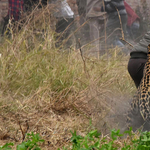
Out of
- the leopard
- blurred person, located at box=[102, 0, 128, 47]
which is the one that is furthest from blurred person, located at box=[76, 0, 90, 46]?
the leopard

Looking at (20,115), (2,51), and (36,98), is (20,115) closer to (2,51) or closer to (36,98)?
(36,98)

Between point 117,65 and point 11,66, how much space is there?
4.18 feet

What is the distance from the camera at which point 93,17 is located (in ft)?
17.0

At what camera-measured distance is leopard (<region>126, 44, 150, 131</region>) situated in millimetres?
2342

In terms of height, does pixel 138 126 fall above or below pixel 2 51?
below

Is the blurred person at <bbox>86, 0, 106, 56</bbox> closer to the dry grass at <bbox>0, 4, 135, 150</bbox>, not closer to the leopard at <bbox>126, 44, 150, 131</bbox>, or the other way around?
the dry grass at <bbox>0, 4, 135, 150</bbox>

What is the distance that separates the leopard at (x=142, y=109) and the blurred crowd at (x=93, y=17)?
7.71 feet

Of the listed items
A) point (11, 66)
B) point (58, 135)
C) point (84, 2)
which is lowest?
point (58, 135)

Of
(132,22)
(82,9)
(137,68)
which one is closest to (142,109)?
(137,68)

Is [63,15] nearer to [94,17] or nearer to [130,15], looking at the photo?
[94,17]

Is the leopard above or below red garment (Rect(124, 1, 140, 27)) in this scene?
Answer: below

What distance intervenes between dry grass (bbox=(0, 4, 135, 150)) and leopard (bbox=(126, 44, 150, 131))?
305mm

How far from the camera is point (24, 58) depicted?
360 cm

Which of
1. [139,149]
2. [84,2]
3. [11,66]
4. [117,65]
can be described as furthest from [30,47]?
[139,149]
